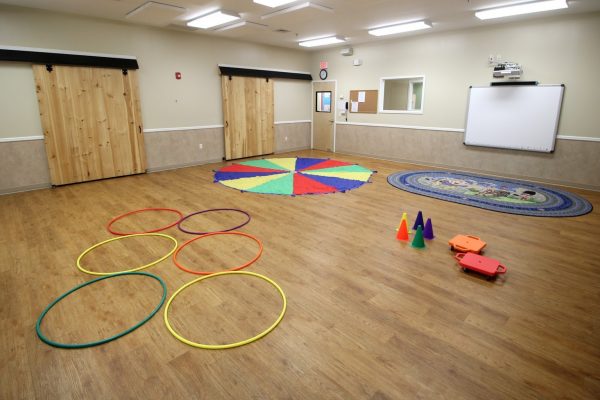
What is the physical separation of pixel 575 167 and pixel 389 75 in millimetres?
4339

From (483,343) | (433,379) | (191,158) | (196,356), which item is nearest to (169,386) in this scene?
(196,356)

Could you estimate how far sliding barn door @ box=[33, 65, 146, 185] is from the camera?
5.78 m

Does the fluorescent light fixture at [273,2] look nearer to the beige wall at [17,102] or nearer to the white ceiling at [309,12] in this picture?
the white ceiling at [309,12]

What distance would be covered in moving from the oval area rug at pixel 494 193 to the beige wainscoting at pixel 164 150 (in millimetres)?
4018

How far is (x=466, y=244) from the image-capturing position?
11.6 ft

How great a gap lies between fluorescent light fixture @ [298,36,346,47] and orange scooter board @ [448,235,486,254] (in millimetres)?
5941

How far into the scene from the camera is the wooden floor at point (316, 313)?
74.7 inches

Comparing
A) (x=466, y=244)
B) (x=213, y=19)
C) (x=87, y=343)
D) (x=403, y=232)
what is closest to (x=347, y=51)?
(x=213, y=19)

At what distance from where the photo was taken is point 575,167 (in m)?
5.98

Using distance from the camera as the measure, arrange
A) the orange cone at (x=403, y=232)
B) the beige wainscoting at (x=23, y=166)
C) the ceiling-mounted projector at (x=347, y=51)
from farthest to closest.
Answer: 1. the ceiling-mounted projector at (x=347, y=51)
2. the beige wainscoting at (x=23, y=166)
3. the orange cone at (x=403, y=232)

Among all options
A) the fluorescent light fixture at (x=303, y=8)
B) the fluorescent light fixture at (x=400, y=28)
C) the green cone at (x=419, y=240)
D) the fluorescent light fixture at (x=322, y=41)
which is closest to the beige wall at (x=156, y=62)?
the fluorescent light fixture at (x=322, y=41)

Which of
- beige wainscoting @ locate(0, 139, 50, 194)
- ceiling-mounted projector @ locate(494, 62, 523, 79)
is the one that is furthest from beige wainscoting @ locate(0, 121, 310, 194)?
ceiling-mounted projector @ locate(494, 62, 523, 79)

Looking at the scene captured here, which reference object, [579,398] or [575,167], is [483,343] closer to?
[579,398]

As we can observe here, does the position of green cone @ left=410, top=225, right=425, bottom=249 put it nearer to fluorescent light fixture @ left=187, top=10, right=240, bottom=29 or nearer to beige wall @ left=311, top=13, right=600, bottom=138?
beige wall @ left=311, top=13, right=600, bottom=138
